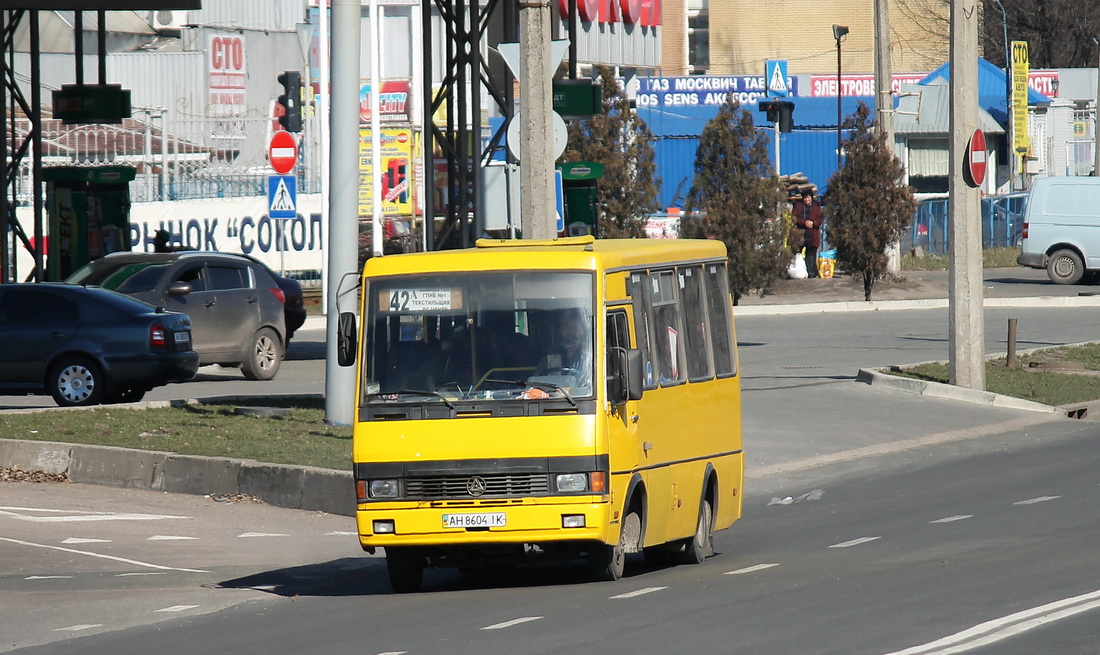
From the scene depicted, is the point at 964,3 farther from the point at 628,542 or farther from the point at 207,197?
the point at 207,197

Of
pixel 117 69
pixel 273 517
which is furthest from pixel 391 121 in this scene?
pixel 273 517

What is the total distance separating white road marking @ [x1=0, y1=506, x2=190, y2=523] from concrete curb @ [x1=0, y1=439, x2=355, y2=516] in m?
0.97

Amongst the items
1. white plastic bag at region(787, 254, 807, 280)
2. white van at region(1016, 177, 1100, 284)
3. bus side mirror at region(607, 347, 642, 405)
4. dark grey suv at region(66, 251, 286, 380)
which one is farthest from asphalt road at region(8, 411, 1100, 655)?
white plastic bag at region(787, 254, 807, 280)

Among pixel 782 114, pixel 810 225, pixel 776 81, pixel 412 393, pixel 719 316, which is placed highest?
pixel 776 81

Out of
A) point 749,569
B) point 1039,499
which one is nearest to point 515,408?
point 749,569

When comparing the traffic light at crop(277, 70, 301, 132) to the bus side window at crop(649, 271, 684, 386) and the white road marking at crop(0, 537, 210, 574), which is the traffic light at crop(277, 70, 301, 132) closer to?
the white road marking at crop(0, 537, 210, 574)

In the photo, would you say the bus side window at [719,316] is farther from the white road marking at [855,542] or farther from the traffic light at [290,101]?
the traffic light at [290,101]

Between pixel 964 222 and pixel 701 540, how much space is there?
35.2 ft

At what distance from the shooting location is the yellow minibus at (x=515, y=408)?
991 cm

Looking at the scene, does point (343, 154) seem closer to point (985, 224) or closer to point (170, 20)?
point (985, 224)

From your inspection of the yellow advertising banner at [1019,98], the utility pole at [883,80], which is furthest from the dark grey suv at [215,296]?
the yellow advertising banner at [1019,98]

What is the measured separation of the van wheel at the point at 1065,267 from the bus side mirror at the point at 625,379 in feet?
106

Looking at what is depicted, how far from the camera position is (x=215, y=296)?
2356 centimetres

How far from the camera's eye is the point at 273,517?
13789 millimetres
